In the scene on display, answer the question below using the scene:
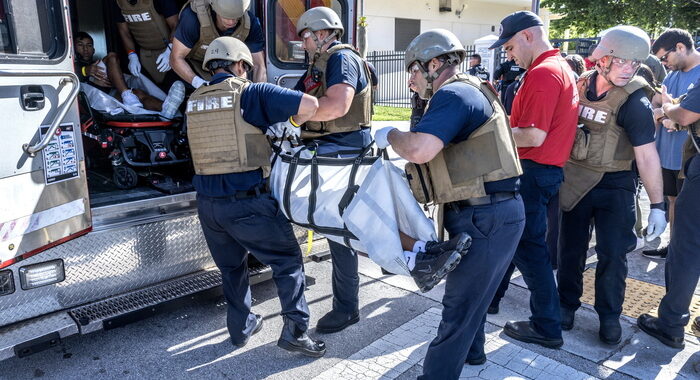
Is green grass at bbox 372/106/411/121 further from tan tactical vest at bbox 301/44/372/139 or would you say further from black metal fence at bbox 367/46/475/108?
tan tactical vest at bbox 301/44/372/139

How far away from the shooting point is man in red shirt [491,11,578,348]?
3.23 meters

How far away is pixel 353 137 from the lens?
3.65 m

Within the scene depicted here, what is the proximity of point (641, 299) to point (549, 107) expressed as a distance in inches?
80.9

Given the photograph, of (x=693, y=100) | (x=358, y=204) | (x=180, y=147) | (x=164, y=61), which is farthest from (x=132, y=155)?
(x=693, y=100)

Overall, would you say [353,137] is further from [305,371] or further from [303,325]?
[305,371]

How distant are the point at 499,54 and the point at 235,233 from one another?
1203 cm

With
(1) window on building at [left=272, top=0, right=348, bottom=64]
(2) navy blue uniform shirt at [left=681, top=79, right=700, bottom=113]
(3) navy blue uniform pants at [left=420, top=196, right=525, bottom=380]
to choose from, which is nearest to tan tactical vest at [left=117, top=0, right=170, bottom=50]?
(1) window on building at [left=272, top=0, right=348, bottom=64]

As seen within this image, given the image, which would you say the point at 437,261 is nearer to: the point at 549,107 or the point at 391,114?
the point at 549,107

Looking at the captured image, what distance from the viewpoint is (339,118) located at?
3541mm

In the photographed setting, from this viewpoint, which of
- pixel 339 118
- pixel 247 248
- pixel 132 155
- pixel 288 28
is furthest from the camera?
pixel 288 28

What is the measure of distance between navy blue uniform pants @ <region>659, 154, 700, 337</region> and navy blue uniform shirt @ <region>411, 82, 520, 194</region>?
69.3 inches

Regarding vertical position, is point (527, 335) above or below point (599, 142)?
below

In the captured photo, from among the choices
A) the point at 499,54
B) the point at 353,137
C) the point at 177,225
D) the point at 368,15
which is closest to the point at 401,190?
the point at 353,137

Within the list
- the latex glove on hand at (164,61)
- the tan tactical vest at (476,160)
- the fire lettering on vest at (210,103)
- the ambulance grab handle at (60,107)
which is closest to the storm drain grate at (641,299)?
the tan tactical vest at (476,160)
